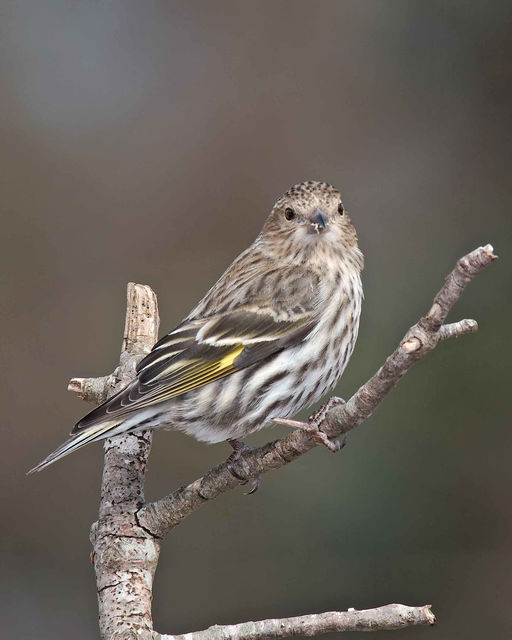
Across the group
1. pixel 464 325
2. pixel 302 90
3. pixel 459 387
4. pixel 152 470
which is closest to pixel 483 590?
pixel 459 387

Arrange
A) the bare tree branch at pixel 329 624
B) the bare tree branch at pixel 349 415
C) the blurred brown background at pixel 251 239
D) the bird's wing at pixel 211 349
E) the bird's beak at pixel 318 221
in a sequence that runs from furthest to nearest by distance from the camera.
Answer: the blurred brown background at pixel 251 239 → the bird's beak at pixel 318 221 → the bird's wing at pixel 211 349 → the bare tree branch at pixel 329 624 → the bare tree branch at pixel 349 415

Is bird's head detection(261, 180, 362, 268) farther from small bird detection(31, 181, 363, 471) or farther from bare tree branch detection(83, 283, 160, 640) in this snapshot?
bare tree branch detection(83, 283, 160, 640)

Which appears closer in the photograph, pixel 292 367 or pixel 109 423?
pixel 109 423

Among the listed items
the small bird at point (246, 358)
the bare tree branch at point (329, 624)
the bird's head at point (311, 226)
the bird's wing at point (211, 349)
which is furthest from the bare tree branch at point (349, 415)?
the bird's head at point (311, 226)

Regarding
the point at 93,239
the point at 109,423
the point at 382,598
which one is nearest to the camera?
the point at 109,423

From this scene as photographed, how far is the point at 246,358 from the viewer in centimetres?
437

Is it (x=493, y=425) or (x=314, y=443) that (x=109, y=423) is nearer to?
(x=314, y=443)

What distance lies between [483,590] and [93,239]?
411cm

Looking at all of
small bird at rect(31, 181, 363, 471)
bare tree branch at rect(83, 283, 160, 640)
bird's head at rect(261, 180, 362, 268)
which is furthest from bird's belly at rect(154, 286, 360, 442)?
bird's head at rect(261, 180, 362, 268)

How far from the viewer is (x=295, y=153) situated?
8.95 metres

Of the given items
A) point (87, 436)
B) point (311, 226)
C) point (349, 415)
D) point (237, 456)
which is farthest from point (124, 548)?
point (311, 226)

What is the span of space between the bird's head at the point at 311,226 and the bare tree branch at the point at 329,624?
1.85 m

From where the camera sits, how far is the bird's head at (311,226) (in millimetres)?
4883

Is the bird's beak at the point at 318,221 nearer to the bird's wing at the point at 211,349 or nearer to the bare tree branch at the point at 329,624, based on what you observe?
the bird's wing at the point at 211,349
